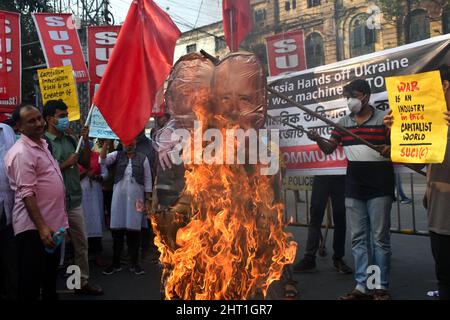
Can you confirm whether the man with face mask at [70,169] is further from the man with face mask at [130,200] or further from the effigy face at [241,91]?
the effigy face at [241,91]

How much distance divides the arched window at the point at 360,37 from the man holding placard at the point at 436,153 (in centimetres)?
1328

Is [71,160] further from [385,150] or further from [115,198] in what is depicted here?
[385,150]

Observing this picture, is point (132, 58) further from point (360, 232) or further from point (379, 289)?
point (379, 289)

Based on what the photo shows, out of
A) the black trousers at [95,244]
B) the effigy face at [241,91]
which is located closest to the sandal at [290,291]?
the effigy face at [241,91]

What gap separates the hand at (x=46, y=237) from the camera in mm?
3520

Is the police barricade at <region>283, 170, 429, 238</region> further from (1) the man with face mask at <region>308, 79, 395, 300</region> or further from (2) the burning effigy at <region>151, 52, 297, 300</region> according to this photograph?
(2) the burning effigy at <region>151, 52, 297, 300</region>

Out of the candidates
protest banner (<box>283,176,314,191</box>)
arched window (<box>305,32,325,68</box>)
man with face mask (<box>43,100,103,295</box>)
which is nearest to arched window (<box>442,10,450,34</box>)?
arched window (<box>305,32,325,68</box>)

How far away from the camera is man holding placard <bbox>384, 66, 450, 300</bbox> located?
355 centimetres

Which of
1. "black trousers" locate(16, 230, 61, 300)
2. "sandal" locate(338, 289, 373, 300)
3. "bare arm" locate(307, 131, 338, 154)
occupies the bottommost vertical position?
"sandal" locate(338, 289, 373, 300)

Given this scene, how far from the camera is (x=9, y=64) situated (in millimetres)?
6887

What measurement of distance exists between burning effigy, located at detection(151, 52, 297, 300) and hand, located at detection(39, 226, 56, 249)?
2.55 ft

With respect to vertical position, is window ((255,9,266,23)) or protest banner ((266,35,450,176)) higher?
window ((255,9,266,23))

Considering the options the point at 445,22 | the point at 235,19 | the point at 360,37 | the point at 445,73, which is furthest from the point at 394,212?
the point at 445,22
